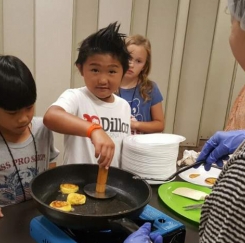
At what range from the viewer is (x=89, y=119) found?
1.27 meters

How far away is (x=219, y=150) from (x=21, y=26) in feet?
5.97

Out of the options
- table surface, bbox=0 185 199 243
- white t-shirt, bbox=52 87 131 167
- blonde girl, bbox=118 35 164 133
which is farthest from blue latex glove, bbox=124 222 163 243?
blonde girl, bbox=118 35 164 133

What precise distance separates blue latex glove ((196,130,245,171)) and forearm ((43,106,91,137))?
16.5 inches

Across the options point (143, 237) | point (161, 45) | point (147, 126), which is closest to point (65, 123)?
point (143, 237)

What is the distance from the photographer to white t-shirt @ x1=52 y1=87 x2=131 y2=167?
4.10 feet

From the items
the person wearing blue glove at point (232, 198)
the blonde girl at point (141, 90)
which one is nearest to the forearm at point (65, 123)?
the person wearing blue glove at point (232, 198)

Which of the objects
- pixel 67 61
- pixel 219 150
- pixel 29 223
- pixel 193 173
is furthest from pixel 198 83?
pixel 29 223

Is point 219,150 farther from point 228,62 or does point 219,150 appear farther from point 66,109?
point 228,62

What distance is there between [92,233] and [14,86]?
0.58 m

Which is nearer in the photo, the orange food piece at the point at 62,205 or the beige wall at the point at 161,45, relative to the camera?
the orange food piece at the point at 62,205

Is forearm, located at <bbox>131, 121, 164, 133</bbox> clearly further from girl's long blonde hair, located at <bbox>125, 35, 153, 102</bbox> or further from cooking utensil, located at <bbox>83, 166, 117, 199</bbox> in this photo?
cooking utensil, located at <bbox>83, 166, 117, 199</bbox>

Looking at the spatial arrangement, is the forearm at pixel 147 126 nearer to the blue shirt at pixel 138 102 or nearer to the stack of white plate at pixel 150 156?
the blue shirt at pixel 138 102

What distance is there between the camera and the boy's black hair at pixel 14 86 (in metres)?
1.02

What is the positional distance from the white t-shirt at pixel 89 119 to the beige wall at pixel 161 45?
1.16 metres
